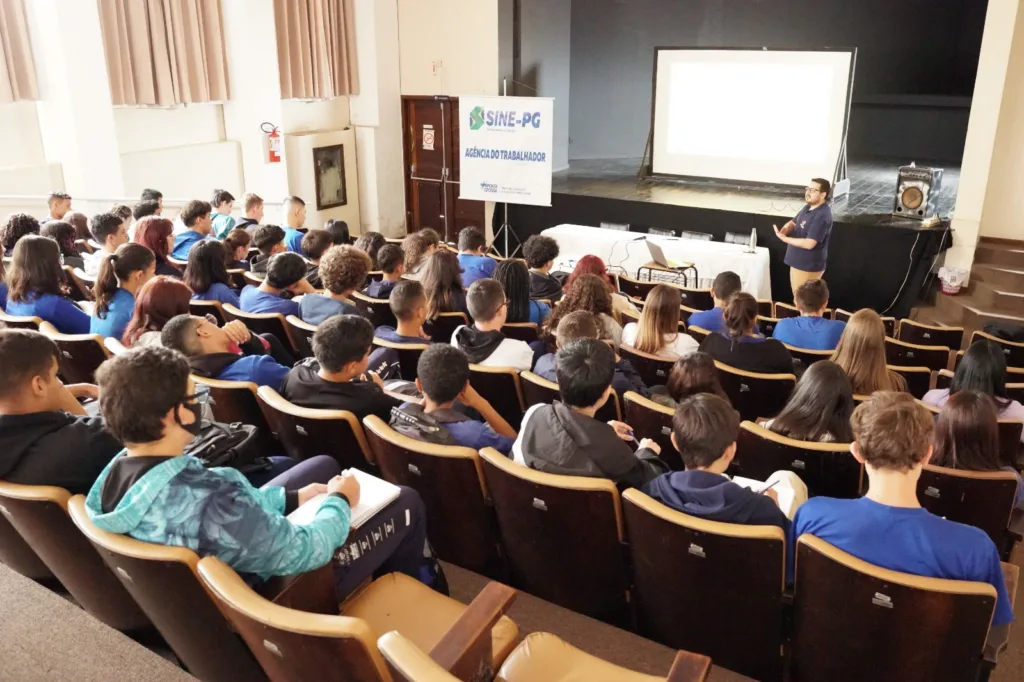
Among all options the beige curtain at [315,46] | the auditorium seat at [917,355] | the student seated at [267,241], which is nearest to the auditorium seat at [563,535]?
the auditorium seat at [917,355]

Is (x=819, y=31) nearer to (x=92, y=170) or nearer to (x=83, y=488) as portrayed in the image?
(x=92, y=170)

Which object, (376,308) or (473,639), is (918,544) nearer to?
(473,639)

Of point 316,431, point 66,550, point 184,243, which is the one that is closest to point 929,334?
point 316,431

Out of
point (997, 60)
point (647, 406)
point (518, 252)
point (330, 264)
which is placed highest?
point (997, 60)

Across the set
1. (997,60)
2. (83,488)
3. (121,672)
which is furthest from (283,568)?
(997,60)

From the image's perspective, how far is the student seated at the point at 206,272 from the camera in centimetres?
446

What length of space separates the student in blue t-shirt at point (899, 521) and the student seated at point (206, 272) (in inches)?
138

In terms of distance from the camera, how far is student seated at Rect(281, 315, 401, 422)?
2.66 meters

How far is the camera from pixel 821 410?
2789 mm

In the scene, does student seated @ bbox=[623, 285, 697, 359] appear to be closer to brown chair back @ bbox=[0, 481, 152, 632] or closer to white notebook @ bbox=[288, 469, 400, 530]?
white notebook @ bbox=[288, 469, 400, 530]

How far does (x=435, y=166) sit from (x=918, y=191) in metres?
5.73

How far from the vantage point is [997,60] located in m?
7.16

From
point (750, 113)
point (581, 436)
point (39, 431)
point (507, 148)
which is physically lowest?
point (581, 436)

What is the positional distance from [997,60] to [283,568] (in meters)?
7.95
